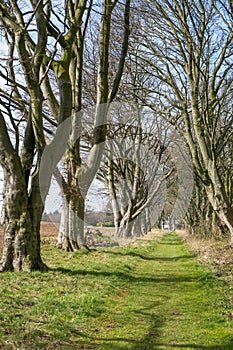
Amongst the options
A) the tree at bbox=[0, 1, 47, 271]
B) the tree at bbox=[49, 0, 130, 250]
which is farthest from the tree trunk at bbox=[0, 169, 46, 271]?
the tree at bbox=[49, 0, 130, 250]

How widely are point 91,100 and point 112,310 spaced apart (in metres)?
15.6

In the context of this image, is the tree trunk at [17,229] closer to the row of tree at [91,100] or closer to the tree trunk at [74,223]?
the row of tree at [91,100]

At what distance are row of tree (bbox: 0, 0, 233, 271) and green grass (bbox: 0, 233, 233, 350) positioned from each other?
6.18 feet

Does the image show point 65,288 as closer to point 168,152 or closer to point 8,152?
point 8,152

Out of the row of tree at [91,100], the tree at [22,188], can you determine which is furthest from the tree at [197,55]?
the tree at [22,188]

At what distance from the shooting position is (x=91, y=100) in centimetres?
2195

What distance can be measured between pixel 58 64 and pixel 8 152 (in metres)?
3.70

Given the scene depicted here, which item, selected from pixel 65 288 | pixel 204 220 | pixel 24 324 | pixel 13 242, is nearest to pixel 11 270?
pixel 13 242

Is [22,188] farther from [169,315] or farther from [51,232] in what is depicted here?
[51,232]

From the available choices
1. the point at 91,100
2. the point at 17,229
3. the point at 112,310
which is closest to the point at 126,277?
the point at 17,229

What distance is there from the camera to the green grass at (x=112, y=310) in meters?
5.72

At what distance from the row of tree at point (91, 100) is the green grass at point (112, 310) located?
1.88 meters

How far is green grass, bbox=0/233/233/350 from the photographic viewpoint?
18.8ft

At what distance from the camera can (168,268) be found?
558 inches
